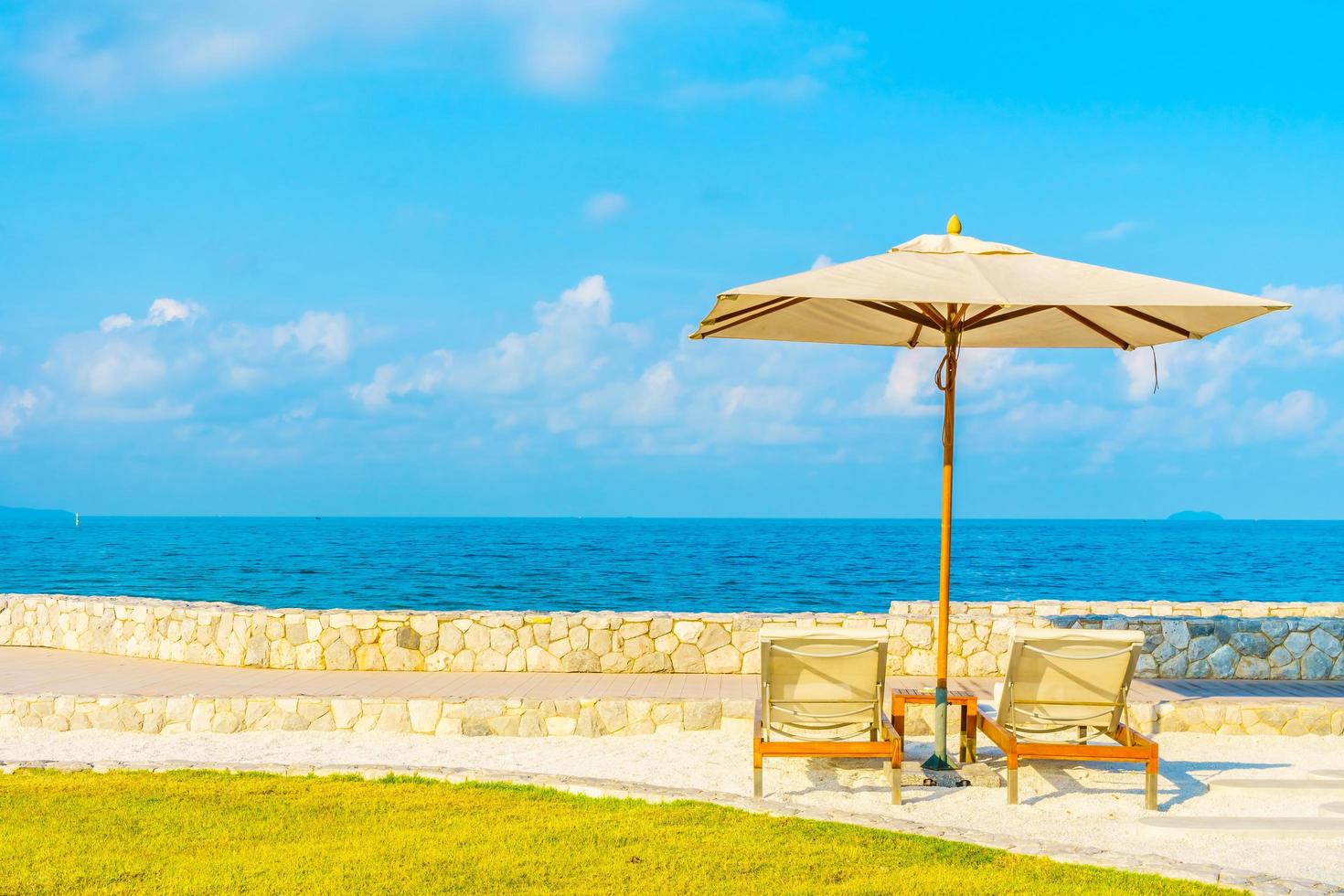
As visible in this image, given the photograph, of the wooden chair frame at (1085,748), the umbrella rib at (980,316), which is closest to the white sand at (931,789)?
the wooden chair frame at (1085,748)

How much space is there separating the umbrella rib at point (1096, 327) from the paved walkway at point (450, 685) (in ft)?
9.28

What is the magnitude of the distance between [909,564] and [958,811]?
53.8 metres

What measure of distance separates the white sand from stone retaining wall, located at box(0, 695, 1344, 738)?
123 millimetres

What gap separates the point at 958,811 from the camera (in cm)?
627

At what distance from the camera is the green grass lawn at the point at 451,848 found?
4.57 meters

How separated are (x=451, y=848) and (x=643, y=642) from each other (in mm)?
5624

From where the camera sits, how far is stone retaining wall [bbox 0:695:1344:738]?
28.0ft

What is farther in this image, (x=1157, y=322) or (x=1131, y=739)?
(x=1157, y=322)

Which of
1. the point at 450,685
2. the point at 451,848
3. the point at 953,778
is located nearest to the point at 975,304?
the point at 953,778

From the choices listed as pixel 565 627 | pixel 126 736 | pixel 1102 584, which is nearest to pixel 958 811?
pixel 565 627

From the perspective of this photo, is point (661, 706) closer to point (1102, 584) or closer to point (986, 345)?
point (986, 345)

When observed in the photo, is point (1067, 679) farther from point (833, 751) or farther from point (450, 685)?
point (450, 685)

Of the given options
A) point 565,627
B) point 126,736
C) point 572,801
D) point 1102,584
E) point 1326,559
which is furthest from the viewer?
point 1326,559

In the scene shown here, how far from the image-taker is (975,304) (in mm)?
6133
